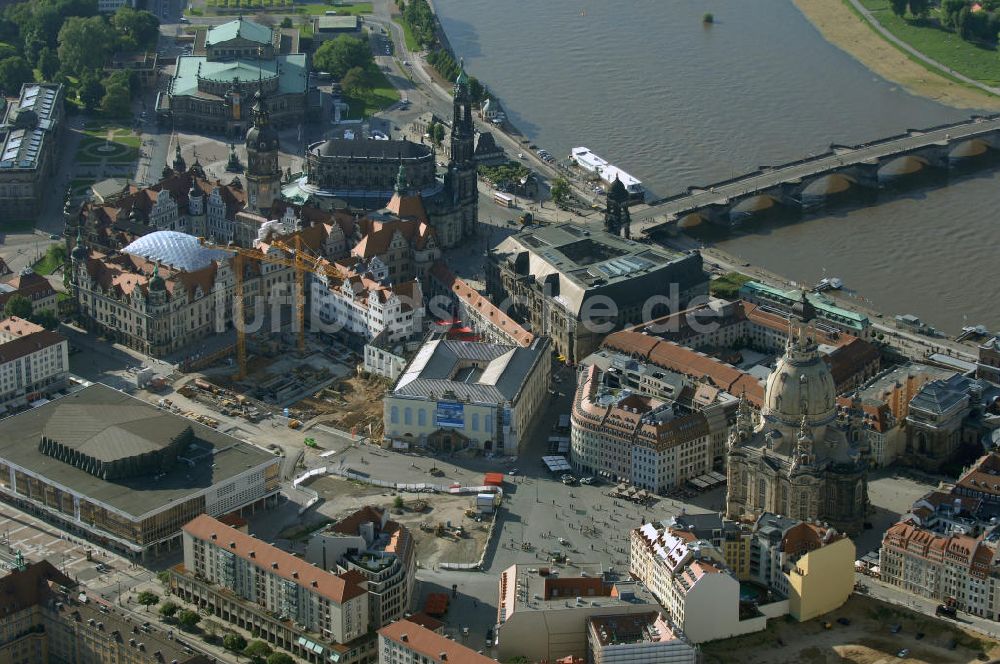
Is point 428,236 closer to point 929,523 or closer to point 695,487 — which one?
point 695,487

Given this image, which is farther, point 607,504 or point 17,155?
point 17,155

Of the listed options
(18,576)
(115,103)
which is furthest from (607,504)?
(115,103)

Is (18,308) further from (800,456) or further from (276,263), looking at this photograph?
(800,456)

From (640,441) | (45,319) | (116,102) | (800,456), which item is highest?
(800,456)

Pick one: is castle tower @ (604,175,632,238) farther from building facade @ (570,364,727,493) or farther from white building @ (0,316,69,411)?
white building @ (0,316,69,411)

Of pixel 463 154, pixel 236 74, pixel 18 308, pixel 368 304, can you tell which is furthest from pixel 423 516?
pixel 236 74
